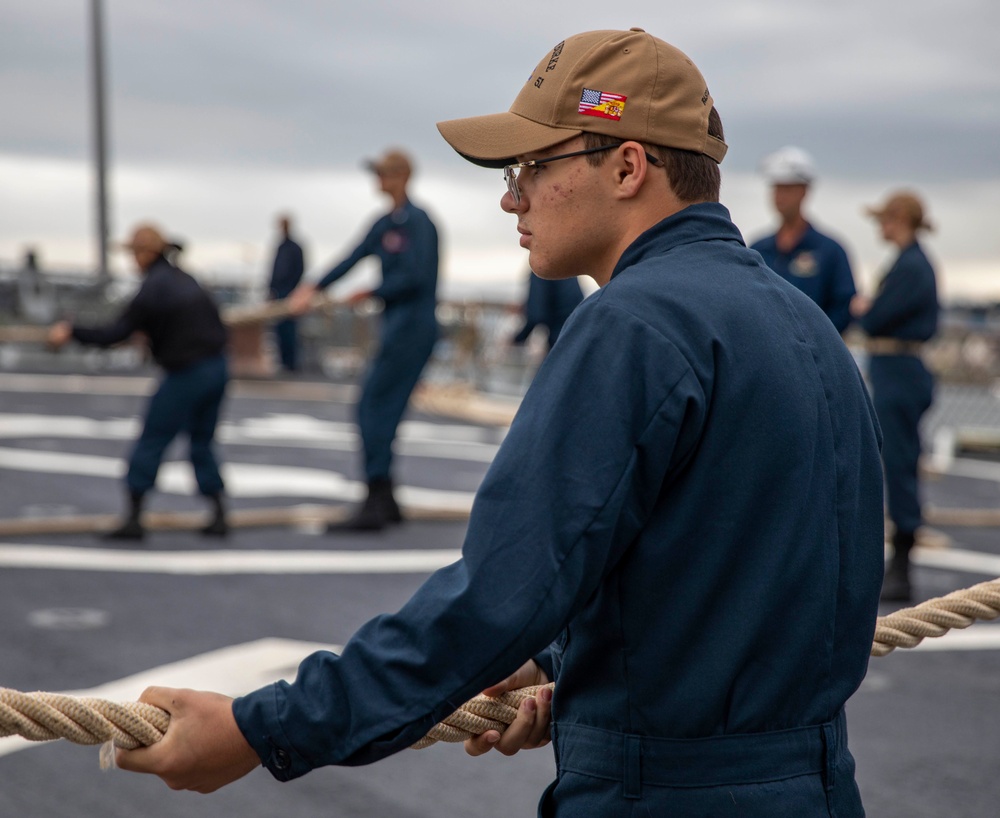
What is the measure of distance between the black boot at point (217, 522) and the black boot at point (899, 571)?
147 inches

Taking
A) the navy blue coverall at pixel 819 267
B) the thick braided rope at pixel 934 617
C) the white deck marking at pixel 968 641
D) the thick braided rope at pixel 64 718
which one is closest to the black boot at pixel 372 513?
the navy blue coverall at pixel 819 267

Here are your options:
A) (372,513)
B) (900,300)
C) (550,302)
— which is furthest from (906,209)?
(372,513)

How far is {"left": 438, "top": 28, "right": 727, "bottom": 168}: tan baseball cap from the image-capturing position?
59.2 inches

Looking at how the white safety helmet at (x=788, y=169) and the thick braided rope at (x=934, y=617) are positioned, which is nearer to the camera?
the thick braided rope at (x=934, y=617)

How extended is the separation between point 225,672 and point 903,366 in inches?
154

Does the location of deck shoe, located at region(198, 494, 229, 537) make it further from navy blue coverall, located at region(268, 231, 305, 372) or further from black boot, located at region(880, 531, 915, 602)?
navy blue coverall, located at region(268, 231, 305, 372)

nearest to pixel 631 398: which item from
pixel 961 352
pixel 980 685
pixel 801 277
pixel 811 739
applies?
pixel 811 739

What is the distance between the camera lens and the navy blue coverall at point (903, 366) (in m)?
6.46

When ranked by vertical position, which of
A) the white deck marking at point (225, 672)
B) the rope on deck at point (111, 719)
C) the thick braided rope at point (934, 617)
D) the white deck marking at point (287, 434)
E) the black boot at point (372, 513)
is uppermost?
the rope on deck at point (111, 719)

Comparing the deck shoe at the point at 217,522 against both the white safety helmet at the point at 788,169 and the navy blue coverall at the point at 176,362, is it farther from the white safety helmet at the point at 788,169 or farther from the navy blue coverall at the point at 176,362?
the white safety helmet at the point at 788,169

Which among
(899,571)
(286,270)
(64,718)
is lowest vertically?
(899,571)

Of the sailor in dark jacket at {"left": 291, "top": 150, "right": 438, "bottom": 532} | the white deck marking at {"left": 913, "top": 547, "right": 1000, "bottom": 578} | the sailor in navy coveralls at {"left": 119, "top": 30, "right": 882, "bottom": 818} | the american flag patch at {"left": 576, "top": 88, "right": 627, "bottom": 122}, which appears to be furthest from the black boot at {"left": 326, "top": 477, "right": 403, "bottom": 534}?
the american flag patch at {"left": 576, "top": 88, "right": 627, "bottom": 122}

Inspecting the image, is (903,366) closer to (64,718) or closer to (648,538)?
(648,538)

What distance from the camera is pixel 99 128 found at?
65.6ft
